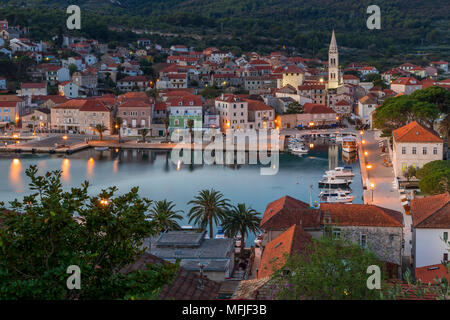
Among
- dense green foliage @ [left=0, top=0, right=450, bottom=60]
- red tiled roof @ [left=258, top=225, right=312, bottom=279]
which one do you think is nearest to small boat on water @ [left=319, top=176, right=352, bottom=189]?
red tiled roof @ [left=258, top=225, right=312, bottom=279]

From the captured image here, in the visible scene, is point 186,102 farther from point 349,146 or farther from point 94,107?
point 349,146

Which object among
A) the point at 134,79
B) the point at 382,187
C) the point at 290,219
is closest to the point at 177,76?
the point at 134,79

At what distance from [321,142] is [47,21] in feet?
132

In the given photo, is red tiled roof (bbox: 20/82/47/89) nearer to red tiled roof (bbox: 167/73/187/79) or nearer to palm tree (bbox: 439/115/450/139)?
red tiled roof (bbox: 167/73/187/79)

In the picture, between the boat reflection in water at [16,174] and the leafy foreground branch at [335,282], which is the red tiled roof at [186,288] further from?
the boat reflection in water at [16,174]

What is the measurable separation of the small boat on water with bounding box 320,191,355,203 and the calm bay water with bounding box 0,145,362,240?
37 cm

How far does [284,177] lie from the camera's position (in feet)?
A: 82.8

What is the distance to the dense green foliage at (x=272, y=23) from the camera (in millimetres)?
68331

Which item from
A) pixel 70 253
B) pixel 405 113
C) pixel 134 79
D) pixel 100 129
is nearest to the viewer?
pixel 70 253

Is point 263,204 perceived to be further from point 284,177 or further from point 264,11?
point 264,11

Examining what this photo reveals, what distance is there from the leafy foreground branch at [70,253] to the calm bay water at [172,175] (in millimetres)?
12731

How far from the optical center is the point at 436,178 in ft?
60.6

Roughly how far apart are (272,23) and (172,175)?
61.4 m

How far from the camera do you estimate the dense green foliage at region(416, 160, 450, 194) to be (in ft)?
58.9
